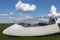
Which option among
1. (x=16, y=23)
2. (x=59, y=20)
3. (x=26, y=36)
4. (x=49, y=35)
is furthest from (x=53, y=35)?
(x=16, y=23)

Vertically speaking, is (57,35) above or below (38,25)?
below

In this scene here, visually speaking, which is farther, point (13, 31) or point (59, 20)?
point (59, 20)

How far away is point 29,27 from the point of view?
1997cm

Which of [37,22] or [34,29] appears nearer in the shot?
[34,29]

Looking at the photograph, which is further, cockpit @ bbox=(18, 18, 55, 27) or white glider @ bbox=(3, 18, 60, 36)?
cockpit @ bbox=(18, 18, 55, 27)

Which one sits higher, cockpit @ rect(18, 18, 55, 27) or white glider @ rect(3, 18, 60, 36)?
cockpit @ rect(18, 18, 55, 27)

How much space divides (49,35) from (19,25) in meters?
4.35

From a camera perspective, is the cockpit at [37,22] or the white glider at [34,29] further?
the cockpit at [37,22]

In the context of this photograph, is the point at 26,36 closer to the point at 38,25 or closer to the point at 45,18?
the point at 38,25

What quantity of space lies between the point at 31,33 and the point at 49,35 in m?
2.59

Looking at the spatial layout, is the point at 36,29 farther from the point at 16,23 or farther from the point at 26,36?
the point at 16,23

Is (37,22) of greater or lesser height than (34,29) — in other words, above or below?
above

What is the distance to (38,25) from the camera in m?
19.8

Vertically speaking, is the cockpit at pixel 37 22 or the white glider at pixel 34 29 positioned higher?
the cockpit at pixel 37 22
